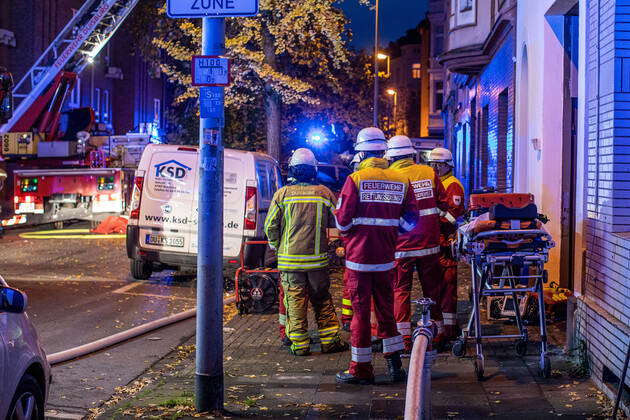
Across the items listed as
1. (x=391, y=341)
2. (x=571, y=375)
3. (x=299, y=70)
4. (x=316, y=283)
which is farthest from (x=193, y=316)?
(x=299, y=70)

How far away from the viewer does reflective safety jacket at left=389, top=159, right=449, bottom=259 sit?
27.1 ft

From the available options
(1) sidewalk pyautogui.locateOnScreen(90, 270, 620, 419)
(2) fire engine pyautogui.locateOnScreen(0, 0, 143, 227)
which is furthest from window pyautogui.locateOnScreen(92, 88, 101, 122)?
(1) sidewalk pyautogui.locateOnScreen(90, 270, 620, 419)

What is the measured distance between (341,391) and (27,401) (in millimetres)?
2714

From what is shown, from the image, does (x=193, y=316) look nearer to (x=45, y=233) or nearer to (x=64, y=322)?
(x=64, y=322)

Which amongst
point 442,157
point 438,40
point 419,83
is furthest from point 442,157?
point 419,83

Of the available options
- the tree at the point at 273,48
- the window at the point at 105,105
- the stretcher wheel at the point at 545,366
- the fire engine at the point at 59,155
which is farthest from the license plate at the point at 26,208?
the window at the point at 105,105

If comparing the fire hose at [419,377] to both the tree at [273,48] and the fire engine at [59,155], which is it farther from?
the tree at [273,48]

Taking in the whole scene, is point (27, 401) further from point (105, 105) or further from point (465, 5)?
point (105, 105)

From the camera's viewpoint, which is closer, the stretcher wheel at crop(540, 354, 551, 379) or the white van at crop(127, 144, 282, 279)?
the stretcher wheel at crop(540, 354, 551, 379)

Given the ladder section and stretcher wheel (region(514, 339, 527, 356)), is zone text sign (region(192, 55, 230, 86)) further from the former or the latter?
the ladder section

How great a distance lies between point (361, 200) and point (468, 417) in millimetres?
2020

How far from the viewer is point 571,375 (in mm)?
7266

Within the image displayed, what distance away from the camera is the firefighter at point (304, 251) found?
856cm

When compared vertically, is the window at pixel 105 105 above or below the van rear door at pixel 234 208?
above
